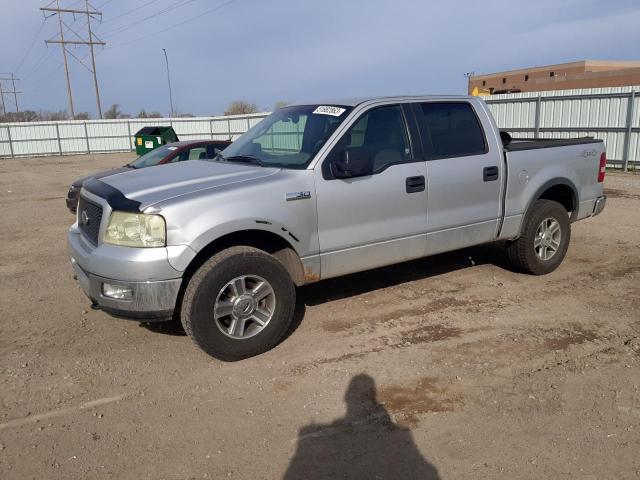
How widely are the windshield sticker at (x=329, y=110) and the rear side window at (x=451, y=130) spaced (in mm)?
858

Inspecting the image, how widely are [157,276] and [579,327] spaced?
357 centimetres

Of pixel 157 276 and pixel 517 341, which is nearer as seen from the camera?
pixel 157 276

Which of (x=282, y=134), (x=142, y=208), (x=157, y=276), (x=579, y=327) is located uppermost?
(x=282, y=134)

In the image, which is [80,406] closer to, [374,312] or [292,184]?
[292,184]

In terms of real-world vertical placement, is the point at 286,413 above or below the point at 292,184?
below

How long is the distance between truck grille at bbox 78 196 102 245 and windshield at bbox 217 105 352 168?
4.35ft

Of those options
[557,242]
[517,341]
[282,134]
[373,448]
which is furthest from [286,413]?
[557,242]

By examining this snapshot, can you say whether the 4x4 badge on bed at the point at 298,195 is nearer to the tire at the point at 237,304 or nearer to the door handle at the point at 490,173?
the tire at the point at 237,304

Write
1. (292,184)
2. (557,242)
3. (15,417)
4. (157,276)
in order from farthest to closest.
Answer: (557,242), (292,184), (157,276), (15,417)

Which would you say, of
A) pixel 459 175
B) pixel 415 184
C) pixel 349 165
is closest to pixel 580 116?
pixel 459 175

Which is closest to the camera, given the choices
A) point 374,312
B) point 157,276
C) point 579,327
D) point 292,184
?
point 157,276

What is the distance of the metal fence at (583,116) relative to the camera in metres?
15.9

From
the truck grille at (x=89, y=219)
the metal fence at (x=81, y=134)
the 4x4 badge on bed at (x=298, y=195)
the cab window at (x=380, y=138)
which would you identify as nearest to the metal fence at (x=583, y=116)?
the cab window at (x=380, y=138)

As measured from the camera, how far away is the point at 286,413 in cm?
346
